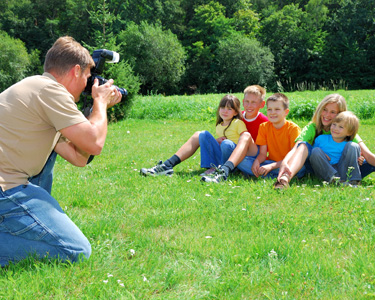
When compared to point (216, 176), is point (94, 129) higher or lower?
higher

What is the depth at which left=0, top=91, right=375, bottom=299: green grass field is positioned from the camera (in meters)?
2.28

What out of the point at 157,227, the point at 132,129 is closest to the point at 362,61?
the point at 132,129

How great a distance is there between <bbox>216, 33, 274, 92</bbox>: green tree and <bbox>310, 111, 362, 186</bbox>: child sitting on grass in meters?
40.7

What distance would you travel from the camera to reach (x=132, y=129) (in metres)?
10.7

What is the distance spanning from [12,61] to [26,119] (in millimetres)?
42795

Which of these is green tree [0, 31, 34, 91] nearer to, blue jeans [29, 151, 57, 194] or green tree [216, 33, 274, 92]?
green tree [216, 33, 274, 92]

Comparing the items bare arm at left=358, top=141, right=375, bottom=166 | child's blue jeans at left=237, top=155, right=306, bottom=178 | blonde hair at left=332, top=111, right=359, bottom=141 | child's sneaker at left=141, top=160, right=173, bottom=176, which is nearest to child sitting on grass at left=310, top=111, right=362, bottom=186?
blonde hair at left=332, top=111, right=359, bottom=141

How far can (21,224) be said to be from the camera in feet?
8.17

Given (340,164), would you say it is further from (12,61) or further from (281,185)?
(12,61)

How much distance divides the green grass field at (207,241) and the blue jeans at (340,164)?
17 cm

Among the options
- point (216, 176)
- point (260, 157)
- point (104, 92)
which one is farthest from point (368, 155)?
point (104, 92)

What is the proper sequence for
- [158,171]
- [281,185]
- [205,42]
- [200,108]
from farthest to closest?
1. [205,42]
2. [200,108]
3. [158,171]
4. [281,185]

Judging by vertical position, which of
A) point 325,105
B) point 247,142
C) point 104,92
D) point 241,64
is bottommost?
point 241,64

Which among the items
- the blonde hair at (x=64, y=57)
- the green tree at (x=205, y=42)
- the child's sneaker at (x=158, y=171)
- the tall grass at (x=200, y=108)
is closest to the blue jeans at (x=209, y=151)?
the child's sneaker at (x=158, y=171)
